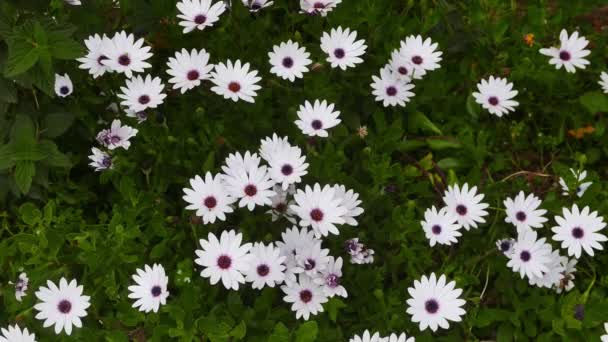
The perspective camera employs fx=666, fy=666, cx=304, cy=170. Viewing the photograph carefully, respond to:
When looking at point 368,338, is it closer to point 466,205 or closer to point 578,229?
point 466,205

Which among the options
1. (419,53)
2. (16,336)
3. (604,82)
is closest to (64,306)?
(16,336)

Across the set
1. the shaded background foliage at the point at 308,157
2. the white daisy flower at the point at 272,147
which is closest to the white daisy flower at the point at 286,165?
the white daisy flower at the point at 272,147

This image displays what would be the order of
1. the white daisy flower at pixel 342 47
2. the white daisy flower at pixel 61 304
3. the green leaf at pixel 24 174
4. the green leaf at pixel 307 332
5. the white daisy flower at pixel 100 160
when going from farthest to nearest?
the white daisy flower at pixel 342 47 < the white daisy flower at pixel 100 160 < the green leaf at pixel 24 174 < the white daisy flower at pixel 61 304 < the green leaf at pixel 307 332

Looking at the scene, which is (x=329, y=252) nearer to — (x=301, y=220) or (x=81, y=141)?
(x=301, y=220)

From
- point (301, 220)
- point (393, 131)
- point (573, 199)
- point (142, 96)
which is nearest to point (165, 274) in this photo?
point (301, 220)

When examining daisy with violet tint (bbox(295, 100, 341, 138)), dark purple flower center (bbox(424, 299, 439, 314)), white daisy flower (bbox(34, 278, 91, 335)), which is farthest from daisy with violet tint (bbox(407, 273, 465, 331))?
white daisy flower (bbox(34, 278, 91, 335))

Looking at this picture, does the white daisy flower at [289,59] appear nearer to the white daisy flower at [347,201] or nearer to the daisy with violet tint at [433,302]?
the white daisy flower at [347,201]
